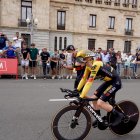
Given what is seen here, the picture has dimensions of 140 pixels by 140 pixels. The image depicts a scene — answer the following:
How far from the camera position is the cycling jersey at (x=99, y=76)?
5027 mm

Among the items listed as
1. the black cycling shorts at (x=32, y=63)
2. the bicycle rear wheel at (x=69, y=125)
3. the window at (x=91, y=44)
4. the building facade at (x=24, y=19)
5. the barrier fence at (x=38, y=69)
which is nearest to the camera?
the bicycle rear wheel at (x=69, y=125)

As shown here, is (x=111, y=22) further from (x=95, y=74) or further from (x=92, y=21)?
(x=95, y=74)

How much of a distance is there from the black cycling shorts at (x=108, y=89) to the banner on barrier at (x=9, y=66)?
9.99 meters

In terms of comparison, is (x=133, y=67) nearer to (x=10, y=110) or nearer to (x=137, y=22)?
(x=10, y=110)

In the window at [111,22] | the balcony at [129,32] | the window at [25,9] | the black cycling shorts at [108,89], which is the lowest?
the black cycling shorts at [108,89]

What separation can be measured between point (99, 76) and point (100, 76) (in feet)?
0.06

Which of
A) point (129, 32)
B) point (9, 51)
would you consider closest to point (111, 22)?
point (129, 32)

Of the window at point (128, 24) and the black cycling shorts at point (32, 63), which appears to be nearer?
the black cycling shorts at point (32, 63)

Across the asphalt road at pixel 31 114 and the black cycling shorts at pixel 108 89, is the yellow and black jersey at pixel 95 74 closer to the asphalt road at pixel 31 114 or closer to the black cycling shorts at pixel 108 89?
the black cycling shorts at pixel 108 89

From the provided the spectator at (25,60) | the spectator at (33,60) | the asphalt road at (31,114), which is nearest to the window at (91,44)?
the spectator at (33,60)

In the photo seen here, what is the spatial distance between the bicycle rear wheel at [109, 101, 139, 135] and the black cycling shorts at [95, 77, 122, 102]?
357 mm

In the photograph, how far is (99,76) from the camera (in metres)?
5.44

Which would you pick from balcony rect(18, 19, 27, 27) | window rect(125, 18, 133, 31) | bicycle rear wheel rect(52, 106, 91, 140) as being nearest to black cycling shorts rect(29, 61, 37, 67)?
bicycle rear wheel rect(52, 106, 91, 140)

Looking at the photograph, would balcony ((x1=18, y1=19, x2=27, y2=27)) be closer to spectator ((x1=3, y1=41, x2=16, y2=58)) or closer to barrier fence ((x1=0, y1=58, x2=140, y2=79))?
barrier fence ((x1=0, y1=58, x2=140, y2=79))
